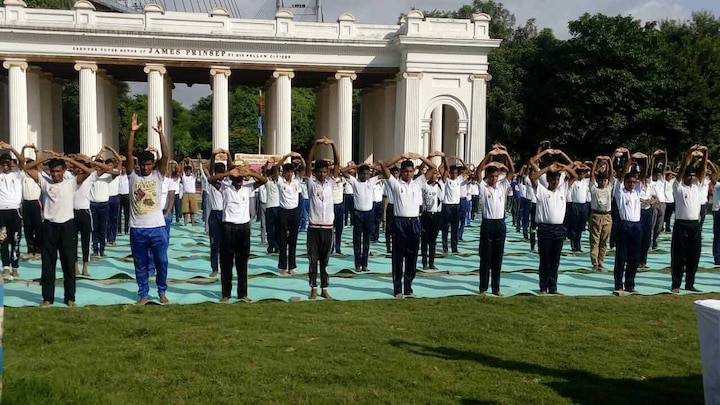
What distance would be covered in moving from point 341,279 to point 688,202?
585 centimetres

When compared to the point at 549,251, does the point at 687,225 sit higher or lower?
higher

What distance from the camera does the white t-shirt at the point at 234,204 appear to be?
929cm

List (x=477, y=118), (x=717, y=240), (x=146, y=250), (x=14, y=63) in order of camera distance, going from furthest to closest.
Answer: (x=477, y=118), (x=14, y=63), (x=717, y=240), (x=146, y=250)

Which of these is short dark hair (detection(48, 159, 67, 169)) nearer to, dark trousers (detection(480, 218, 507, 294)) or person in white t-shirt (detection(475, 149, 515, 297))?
person in white t-shirt (detection(475, 149, 515, 297))

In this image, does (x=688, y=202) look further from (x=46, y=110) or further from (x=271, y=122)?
(x=46, y=110)

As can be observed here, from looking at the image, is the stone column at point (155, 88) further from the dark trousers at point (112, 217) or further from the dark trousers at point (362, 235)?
the dark trousers at point (362, 235)

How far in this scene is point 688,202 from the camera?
1068 cm

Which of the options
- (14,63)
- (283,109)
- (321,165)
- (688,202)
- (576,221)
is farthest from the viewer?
(283,109)

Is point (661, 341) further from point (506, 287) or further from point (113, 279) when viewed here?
point (113, 279)

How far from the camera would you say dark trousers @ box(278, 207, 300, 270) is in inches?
473

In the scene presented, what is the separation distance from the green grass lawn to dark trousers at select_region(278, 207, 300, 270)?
9.22 feet

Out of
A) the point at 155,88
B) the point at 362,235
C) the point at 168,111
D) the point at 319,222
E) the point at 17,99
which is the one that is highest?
the point at 155,88

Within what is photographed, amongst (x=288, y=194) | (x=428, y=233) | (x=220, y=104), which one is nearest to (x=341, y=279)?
(x=288, y=194)

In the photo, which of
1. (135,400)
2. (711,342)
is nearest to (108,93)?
(135,400)
